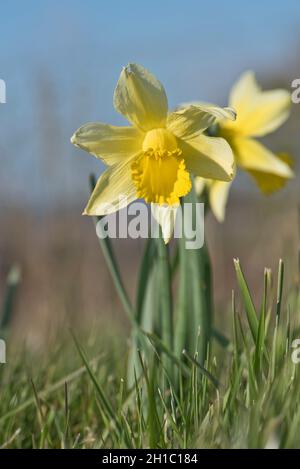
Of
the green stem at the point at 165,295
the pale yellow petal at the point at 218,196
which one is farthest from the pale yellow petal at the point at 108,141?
the pale yellow petal at the point at 218,196

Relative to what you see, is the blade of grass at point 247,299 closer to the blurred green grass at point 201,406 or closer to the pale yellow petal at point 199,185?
the blurred green grass at point 201,406

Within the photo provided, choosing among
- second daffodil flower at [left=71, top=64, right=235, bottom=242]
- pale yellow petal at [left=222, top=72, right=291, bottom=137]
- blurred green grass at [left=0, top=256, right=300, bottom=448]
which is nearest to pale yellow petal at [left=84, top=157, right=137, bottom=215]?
second daffodil flower at [left=71, top=64, right=235, bottom=242]

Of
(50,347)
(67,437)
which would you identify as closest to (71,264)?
(50,347)

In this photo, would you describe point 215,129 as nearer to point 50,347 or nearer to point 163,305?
point 163,305

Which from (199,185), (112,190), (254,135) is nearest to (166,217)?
(112,190)

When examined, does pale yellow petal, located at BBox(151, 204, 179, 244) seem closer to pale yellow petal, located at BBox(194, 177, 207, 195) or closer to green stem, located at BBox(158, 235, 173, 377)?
green stem, located at BBox(158, 235, 173, 377)

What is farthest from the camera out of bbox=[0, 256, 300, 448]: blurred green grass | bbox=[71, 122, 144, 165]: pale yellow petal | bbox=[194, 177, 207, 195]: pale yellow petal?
bbox=[194, 177, 207, 195]: pale yellow petal
